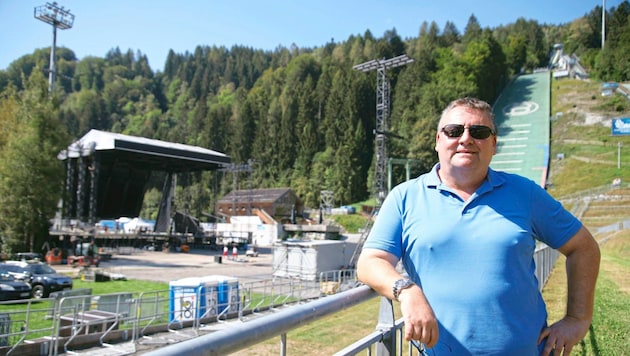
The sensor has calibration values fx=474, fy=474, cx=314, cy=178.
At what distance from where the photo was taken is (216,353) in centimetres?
132

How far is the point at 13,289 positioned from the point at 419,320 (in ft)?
65.1

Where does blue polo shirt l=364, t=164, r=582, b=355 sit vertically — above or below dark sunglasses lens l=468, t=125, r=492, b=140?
below

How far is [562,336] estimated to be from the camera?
1949mm

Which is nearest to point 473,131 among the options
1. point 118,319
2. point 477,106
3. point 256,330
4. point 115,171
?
point 477,106

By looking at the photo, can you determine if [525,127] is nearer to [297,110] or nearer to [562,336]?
[297,110]

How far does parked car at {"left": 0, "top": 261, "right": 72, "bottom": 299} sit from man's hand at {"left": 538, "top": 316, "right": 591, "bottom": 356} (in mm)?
20898

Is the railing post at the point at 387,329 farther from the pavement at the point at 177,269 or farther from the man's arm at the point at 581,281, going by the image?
the pavement at the point at 177,269

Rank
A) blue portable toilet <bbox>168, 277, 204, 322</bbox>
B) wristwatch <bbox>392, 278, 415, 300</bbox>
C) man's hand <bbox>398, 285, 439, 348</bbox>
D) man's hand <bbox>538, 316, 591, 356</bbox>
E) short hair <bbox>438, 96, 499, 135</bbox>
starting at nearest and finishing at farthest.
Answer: man's hand <bbox>398, 285, 439, 348</bbox> → wristwatch <bbox>392, 278, 415, 300</bbox> → man's hand <bbox>538, 316, 591, 356</bbox> → short hair <bbox>438, 96, 499, 135</bbox> → blue portable toilet <bbox>168, 277, 204, 322</bbox>

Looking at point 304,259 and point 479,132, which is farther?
point 304,259

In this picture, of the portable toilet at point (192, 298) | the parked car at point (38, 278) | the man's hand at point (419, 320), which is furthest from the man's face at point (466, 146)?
the parked car at point (38, 278)

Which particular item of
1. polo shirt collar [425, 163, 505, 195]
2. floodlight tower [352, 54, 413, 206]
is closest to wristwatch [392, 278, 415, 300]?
polo shirt collar [425, 163, 505, 195]

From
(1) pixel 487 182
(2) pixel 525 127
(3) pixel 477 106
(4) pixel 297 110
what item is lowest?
(1) pixel 487 182

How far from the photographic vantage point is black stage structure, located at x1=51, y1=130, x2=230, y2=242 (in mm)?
42219

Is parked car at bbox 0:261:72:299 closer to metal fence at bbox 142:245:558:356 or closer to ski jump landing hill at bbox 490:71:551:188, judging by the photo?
metal fence at bbox 142:245:558:356
